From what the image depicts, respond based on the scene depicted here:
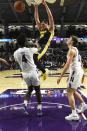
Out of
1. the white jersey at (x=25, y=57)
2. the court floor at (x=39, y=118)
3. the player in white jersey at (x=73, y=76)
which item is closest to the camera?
the court floor at (x=39, y=118)

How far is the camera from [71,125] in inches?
129

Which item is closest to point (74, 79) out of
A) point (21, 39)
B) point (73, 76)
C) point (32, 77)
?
point (73, 76)

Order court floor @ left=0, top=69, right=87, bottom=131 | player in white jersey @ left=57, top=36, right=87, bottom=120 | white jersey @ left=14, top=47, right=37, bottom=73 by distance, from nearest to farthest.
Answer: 1. court floor @ left=0, top=69, right=87, bottom=131
2. player in white jersey @ left=57, top=36, right=87, bottom=120
3. white jersey @ left=14, top=47, right=37, bottom=73

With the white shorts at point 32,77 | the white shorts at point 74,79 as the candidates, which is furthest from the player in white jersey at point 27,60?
the white shorts at point 74,79

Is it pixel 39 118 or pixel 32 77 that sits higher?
pixel 32 77

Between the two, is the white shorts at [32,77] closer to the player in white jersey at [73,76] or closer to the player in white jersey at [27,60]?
the player in white jersey at [27,60]

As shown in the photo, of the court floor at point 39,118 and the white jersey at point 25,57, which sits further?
the white jersey at point 25,57

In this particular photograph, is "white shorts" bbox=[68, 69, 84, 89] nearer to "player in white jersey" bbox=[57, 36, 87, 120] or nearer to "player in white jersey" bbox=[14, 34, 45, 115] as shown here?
"player in white jersey" bbox=[57, 36, 87, 120]

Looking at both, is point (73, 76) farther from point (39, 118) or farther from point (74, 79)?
point (39, 118)

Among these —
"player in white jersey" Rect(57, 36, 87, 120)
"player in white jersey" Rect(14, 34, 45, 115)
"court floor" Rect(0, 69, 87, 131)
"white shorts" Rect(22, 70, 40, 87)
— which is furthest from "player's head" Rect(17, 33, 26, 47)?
"court floor" Rect(0, 69, 87, 131)

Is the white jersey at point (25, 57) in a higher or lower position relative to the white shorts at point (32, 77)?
higher

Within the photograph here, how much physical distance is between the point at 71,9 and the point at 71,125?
57.3ft

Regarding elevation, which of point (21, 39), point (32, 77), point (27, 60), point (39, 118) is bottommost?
point (39, 118)

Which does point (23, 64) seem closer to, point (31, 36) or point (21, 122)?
point (21, 122)
